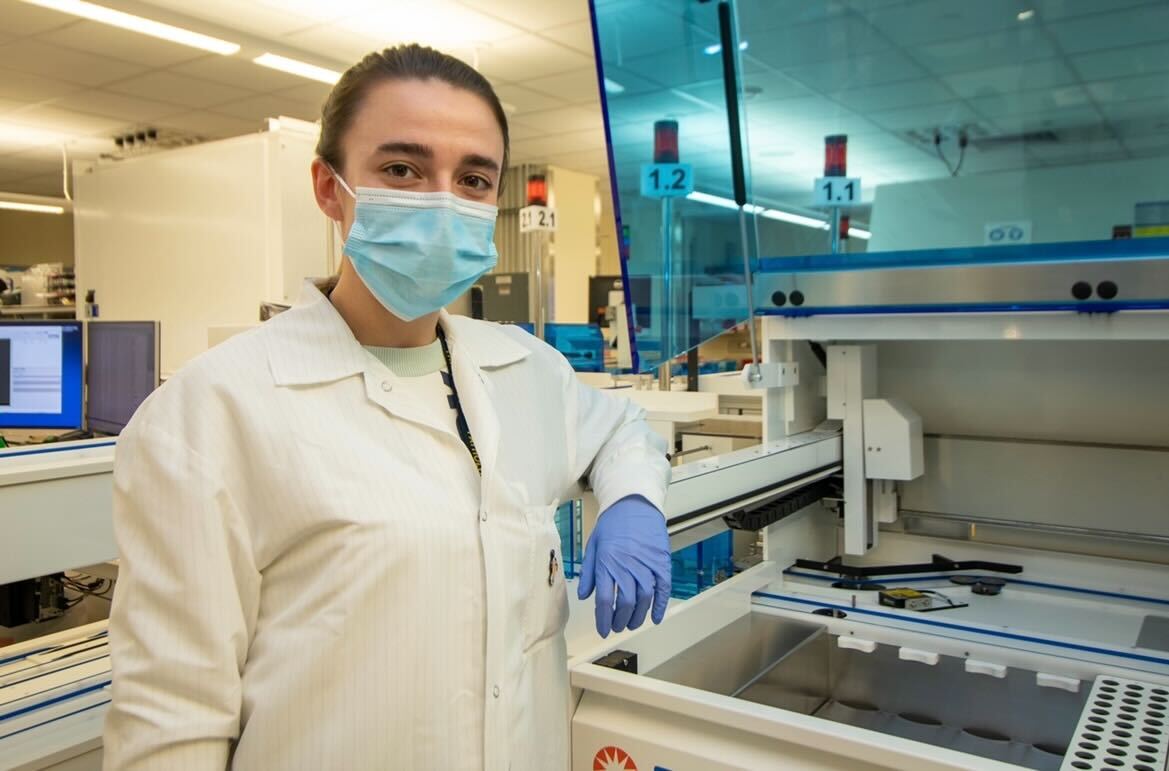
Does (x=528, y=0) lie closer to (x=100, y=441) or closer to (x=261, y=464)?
(x=100, y=441)

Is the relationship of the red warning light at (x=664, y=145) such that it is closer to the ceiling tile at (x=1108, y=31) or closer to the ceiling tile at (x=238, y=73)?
the ceiling tile at (x=1108, y=31)

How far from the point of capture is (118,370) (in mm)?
2604

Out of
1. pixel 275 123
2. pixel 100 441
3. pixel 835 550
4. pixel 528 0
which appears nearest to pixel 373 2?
pixel 528 0

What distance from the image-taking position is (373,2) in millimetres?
4887

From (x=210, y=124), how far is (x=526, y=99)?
113 inches

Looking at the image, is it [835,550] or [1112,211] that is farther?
[835,550]

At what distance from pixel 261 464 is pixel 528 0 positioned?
4567 mm

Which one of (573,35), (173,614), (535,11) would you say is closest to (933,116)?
(173,614)

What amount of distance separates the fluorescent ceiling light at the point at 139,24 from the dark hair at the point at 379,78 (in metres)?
4.66

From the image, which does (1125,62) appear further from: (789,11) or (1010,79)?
(789,11)

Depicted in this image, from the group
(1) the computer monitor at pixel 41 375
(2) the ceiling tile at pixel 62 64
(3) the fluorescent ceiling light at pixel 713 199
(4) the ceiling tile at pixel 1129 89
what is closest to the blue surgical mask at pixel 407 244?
(3) the fluorescent ceiling light at pixel 713 199

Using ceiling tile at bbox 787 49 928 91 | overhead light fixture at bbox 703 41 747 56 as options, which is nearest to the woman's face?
overhead light fixture at bbox 703 41 747 56

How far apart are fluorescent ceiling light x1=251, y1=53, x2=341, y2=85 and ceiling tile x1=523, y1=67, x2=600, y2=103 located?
1409 millimetres

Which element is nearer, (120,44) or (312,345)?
(312,345)
